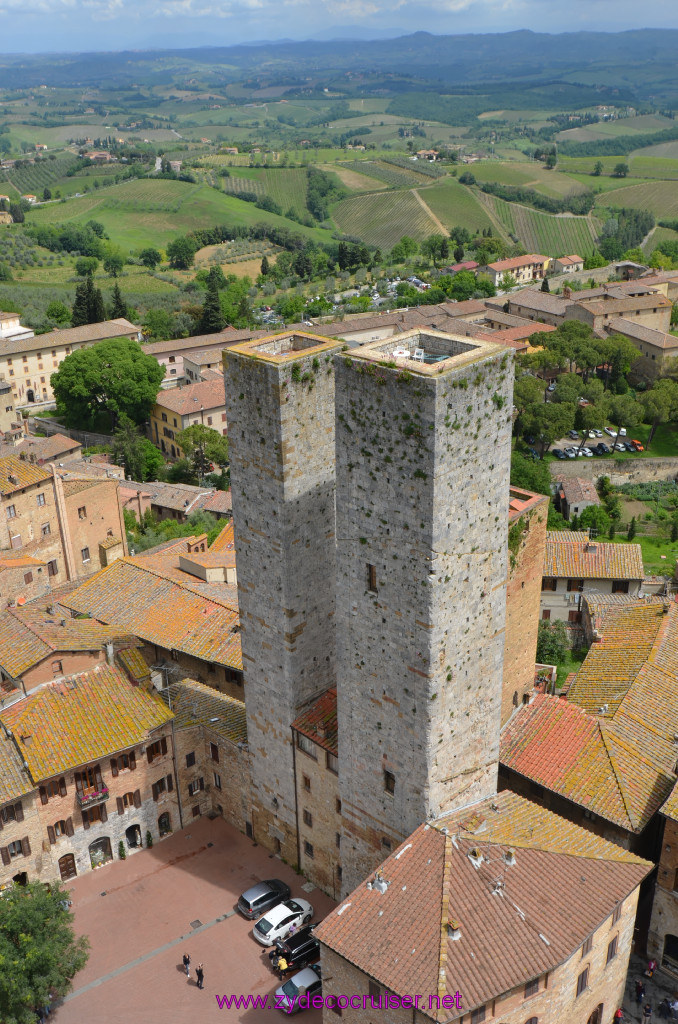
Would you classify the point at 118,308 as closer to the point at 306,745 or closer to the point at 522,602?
the point at 522,602

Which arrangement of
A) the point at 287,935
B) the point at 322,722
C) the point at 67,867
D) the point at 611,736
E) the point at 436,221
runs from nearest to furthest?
the point at 287,935, the point at 322,722, the point at 611,736, the point at 67,867, the point at 436,221

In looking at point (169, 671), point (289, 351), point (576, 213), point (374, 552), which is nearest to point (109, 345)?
point (169, 671)

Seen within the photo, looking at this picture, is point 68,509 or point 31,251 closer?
point 68,509

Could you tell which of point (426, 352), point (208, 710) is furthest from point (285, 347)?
point (208, 710)

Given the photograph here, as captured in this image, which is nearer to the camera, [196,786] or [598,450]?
[196,786]

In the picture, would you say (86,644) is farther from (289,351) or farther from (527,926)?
(527,926)

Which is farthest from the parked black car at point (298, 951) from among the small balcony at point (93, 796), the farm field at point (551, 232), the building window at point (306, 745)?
the farm field at point (551, 232)
